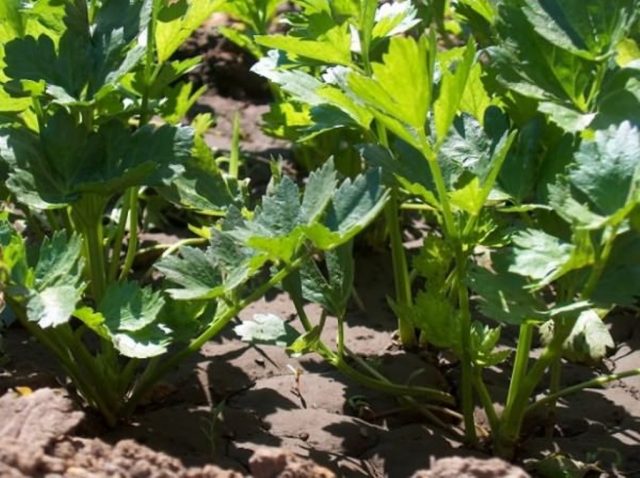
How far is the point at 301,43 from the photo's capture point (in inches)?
85.5

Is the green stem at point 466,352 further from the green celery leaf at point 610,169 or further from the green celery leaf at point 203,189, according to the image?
the green celery leaf at point 203,189

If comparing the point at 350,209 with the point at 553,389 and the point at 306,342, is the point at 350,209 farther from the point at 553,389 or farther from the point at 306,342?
the point at 553,389

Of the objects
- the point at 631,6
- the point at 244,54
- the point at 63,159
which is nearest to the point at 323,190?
the point at 63,159

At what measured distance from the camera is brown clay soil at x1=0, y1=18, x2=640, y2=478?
1812mm

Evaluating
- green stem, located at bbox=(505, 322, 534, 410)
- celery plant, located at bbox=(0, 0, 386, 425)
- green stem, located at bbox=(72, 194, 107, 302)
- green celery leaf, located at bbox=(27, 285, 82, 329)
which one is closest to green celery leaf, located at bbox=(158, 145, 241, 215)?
celery plant, located at bbox=(0, 0, 386, 425)

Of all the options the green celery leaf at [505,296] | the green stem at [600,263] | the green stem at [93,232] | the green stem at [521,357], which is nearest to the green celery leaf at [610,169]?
the green stem at [600,263]

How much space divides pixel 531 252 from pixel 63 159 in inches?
32.9

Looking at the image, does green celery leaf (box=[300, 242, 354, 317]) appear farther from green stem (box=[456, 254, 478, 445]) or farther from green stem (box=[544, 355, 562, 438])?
green stem (box=[544, 355, 562, 438])

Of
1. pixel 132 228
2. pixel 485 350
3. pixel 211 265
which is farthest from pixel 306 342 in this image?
pixel 132 228

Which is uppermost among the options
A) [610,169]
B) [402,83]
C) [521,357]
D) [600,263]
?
[402,83]

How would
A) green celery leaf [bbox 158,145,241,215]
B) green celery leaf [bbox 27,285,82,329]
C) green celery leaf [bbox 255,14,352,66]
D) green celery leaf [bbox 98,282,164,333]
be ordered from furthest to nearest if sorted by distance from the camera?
Answer: green celery leaf [bbox 158,145,241,215]
green celery leaf [bbox 255,14,352,66]
green celery leaf [bbox 98,282,164,333]
green celery leaf [bbox 27,285,82,329]

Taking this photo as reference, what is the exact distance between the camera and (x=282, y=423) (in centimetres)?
228

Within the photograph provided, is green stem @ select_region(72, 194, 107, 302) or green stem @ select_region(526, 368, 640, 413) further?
green stem @ select_region(72, 194, 107, 302)

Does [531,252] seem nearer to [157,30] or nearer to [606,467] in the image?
[606,467]
